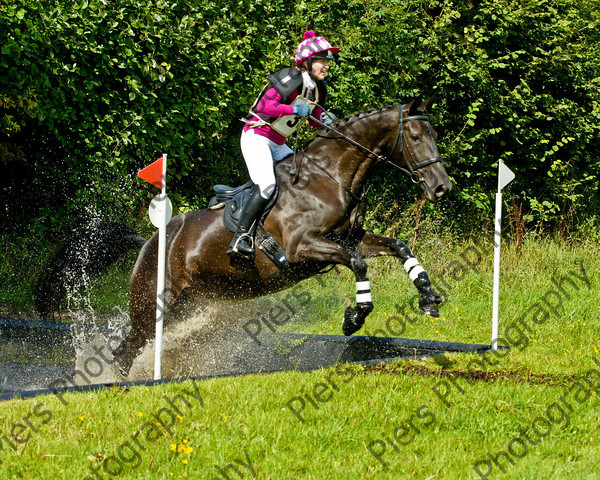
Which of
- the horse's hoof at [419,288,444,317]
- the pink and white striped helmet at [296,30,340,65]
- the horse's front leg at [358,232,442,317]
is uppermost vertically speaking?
the pink and white striped helmet at [296,30,340,65]

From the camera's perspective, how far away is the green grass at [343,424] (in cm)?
334

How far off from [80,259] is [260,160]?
7.17ft

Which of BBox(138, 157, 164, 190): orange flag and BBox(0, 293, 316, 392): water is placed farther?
BBox(0, 293, 316, 392): water

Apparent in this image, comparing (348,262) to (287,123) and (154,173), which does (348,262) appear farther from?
(154,173)

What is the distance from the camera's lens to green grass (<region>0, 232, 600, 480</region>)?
10.9ft

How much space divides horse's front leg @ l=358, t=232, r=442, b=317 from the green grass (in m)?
0.52

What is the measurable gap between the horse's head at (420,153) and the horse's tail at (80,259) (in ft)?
9.17

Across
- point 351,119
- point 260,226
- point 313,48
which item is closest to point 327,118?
point 351,119

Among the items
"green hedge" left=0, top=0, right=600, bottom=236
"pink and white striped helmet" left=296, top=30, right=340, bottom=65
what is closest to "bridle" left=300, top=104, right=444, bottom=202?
"pink and white striped helmet" left=296, top=30, right=340, bottom=65

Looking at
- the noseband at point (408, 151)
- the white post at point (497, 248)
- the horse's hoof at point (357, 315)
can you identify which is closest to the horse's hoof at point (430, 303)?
the horse's hoof at point (357, 315)

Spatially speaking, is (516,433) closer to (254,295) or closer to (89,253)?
(254,295)


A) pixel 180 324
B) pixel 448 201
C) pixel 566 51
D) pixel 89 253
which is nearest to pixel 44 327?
pixel 89 253

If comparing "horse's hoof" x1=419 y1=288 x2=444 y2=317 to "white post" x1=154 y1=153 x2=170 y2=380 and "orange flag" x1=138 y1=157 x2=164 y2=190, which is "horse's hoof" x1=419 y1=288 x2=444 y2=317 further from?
"orange flag" x1=138 y1=157 x2=164 y2=190

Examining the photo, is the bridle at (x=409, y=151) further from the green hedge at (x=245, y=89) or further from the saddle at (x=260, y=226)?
the green hedge at (x=245, y=89)
